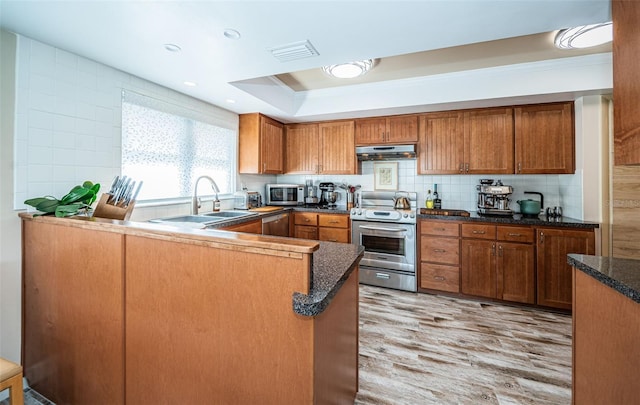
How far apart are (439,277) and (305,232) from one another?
71.5 inches

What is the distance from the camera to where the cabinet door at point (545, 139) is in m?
2.94

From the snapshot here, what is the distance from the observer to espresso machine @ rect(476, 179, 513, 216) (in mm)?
3176

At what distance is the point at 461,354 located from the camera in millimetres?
2113

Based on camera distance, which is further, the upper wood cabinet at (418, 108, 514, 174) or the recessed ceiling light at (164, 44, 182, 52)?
the upper wood cabinet at (418, 108, 514, 174)

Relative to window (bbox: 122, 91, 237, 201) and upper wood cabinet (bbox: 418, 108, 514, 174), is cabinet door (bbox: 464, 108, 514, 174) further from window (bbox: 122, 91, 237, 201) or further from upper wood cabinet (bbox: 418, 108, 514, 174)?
window (bbox: 122, 91, 237, 201)

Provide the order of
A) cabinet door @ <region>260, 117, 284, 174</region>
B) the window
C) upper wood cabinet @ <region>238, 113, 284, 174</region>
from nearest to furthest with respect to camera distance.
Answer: the window < upper wood cabinet @ <region>238, 113, 284, 174</region> < cabinet door @ <region>260, 117, 284, 174</region>

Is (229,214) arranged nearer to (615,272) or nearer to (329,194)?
(329,194)

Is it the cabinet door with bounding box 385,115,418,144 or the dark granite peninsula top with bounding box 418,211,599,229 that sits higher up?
the cabinet door with bounding box 385,115,418,144

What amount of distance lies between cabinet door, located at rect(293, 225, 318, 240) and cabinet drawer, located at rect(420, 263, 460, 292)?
1.45 m

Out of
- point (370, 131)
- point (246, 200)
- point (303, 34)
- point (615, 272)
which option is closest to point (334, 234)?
point (246, 200)

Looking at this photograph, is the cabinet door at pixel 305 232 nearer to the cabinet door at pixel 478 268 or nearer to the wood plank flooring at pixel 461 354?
the wood plank flooring at pixel 461 354

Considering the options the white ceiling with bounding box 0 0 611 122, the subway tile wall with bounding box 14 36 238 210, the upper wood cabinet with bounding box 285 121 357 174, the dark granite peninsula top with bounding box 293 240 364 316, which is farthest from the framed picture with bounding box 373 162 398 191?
the subway tile wall with bounding box 14 36 238 210

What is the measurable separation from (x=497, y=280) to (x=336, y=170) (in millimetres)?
2372

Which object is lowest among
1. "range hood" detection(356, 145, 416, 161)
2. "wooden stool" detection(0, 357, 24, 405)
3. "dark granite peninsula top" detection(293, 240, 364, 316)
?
"wooden stool" detection(0, 357, 24, 405)
